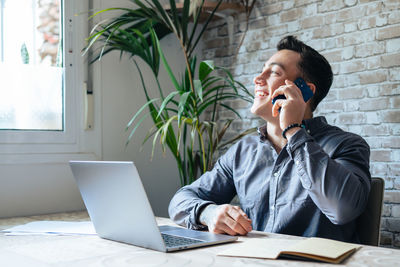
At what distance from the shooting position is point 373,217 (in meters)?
1.63

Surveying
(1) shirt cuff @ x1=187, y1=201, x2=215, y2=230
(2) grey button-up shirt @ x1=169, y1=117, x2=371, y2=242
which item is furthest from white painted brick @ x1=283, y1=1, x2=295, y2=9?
(1) shirt cuff @ x1=187, y1=201, x2=215, y2=230

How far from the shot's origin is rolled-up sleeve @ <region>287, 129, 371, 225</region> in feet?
5.02

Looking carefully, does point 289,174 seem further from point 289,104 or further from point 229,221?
point 229,221

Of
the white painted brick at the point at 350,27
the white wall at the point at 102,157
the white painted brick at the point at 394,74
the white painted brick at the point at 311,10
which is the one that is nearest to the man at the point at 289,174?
the white painted brick at the point at 394,74

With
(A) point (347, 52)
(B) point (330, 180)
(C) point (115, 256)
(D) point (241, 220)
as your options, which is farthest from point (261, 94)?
(C) point (115, 256)

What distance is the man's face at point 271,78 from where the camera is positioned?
200 centimetres

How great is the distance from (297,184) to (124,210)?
78cm

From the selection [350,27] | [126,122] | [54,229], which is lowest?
[54,229]

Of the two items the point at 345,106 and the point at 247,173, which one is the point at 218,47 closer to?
the point at 345,106

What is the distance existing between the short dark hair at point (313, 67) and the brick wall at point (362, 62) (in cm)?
49

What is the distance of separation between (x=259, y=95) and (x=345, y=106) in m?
0.80

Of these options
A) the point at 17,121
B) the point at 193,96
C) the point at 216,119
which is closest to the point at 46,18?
the point at 17,121

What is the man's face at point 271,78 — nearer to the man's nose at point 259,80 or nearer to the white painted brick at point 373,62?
the man's nose at point 259,80

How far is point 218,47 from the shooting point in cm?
337
